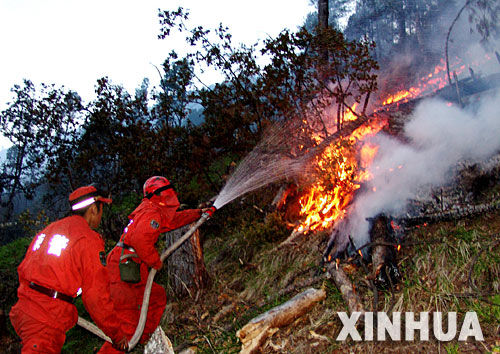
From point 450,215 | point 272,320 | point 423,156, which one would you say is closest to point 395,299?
point 272,320

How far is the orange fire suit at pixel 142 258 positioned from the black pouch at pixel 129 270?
0.07 metres

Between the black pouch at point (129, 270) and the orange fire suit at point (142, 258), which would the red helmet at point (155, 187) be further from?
the black pouch at point (129, 270)

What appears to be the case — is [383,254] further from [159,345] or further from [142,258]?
[142,258]

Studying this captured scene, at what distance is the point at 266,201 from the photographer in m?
7.76

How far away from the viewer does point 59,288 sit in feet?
9.78

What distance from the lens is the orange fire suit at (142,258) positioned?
4.05m

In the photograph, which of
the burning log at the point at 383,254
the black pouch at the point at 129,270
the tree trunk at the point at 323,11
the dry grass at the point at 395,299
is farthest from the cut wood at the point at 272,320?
the tree trunk at the point at 323,11

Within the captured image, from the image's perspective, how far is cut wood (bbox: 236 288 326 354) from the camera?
3.51 meters

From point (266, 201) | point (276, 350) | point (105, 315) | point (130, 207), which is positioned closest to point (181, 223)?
point (105, 315)

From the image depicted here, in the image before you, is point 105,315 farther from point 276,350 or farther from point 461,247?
point 461,247

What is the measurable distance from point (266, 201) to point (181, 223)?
134 inches

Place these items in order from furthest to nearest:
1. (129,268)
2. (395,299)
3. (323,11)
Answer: (323,11), (129,268), (395,299)

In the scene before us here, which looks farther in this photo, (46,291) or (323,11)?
(323,11)

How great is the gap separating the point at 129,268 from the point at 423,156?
5.31 m
